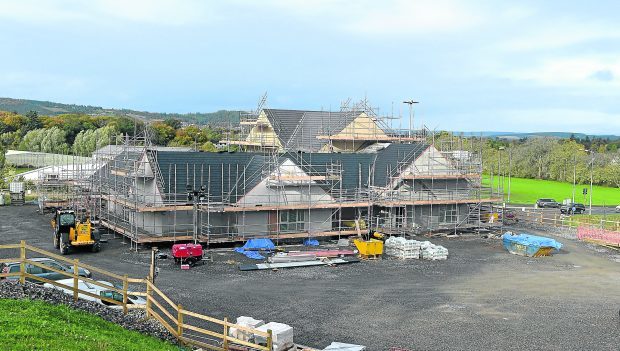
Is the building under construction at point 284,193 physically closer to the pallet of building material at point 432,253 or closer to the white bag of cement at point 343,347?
the pallet of building material at point 432,253

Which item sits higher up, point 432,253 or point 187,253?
point 187,253

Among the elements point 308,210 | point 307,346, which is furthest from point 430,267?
point 307,346

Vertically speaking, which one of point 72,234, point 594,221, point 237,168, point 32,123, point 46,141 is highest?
point 32,123

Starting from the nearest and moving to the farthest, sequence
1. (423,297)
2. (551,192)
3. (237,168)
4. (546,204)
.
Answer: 1. (423,297)
2. (237,168)
3. (546,204)
4. (551,192)

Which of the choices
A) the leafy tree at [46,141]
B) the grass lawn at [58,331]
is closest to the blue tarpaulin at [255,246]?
the grass lawn at [58,331]

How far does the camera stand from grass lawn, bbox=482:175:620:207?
68.4m

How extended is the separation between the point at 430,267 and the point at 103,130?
2884 inches

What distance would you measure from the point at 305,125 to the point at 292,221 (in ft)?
61.6

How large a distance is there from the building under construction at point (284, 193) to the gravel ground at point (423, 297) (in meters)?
2.57

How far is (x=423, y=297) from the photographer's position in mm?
23250

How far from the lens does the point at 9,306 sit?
13422 mm

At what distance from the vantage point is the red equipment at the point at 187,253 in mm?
27641

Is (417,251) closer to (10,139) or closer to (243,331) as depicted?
(243,331)

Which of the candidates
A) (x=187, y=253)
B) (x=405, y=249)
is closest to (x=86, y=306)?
Result: (x=187, y=253)
